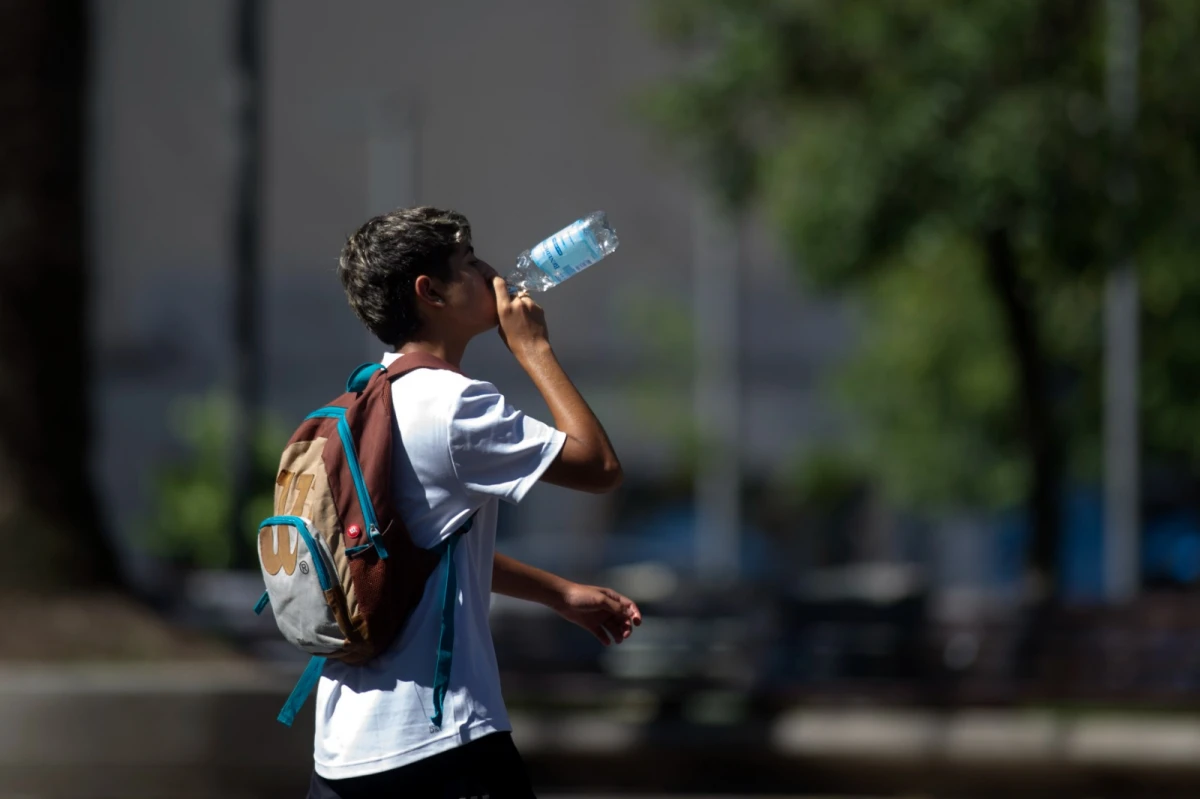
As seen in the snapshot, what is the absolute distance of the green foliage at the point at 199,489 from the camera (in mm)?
31062

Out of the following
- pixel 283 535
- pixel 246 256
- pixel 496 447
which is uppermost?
pixel 246 256

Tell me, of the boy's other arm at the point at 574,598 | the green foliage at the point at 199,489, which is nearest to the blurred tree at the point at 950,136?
the boy's other arm at the point at 574,598

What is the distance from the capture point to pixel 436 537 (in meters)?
2.93

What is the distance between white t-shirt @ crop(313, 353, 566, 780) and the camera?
2893 millimetres

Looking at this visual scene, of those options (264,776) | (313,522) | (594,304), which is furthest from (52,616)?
(594,304)

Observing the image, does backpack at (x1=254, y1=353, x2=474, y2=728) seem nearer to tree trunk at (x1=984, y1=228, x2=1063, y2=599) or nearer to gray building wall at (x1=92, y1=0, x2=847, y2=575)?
tree trunk at (x1=984, y1=228, x2=1063, y2=599)

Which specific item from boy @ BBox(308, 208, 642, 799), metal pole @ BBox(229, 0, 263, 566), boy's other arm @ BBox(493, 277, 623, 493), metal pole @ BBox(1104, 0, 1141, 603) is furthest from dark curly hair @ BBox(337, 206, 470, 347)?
metal pole @ BBox(1104, 0, 1141, 603)

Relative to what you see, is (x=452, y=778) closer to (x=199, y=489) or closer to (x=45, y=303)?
(x=45, y=303)

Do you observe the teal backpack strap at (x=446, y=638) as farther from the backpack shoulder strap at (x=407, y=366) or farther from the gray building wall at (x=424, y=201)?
the gray building wall at (x=424, y=201)

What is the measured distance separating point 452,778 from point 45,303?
682 centimetres

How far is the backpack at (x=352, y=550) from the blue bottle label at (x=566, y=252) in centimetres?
40

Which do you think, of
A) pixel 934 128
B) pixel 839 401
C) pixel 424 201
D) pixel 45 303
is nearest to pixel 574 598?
pixel 45 303

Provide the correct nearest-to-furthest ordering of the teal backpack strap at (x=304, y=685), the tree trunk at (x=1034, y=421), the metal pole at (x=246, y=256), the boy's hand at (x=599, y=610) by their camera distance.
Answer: the teal backpack strap at (x=304, y=685) → the boy's hand at (x=599, y=610) → the metal pole at (x=246, y=256) → the tree trunk at (x=1034, y=421)

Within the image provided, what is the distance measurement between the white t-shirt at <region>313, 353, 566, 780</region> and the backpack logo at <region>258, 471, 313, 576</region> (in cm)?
15
